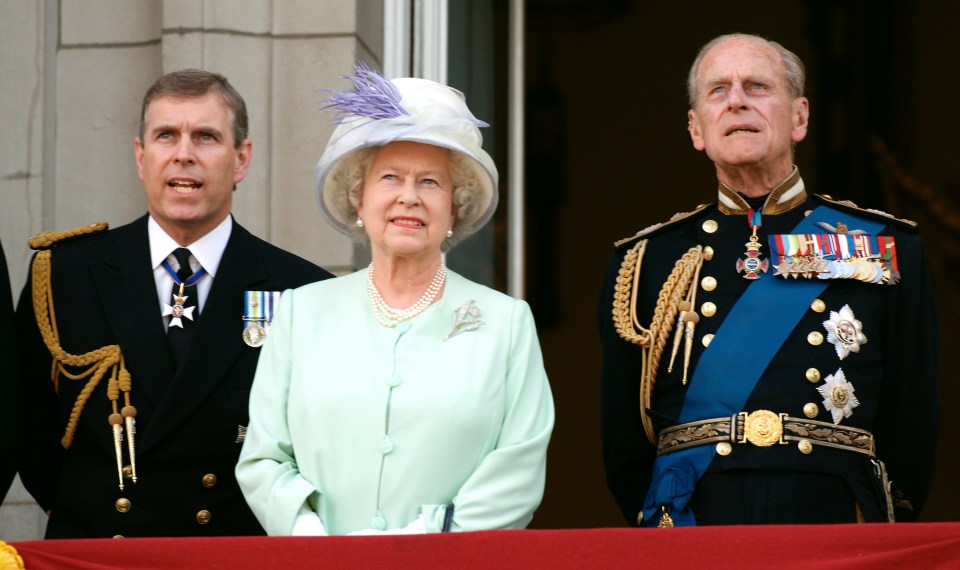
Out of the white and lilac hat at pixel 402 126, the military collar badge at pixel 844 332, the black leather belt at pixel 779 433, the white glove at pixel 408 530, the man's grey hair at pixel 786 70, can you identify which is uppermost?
the man's grey hair at pixel 786 70

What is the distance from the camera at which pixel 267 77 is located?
5688 mm

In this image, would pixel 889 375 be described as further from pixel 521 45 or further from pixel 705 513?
pixel 521 45

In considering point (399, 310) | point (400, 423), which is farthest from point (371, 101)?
point (400, 423)

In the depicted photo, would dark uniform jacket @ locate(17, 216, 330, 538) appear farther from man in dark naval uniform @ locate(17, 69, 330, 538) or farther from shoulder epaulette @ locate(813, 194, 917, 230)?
shoulder epaulette @ locate(813, 194, 917, 230)

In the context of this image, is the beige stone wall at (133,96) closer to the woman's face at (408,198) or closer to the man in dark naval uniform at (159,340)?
the man in dark naval uniform at (159,340)

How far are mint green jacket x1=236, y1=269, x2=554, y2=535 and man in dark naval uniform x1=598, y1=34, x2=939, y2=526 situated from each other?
1.67 ft

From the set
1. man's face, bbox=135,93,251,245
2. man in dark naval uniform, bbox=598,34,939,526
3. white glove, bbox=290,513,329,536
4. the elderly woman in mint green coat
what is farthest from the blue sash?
man's face, bbox=135,93,251,245

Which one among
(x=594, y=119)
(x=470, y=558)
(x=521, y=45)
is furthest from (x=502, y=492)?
(x=594, y=119)

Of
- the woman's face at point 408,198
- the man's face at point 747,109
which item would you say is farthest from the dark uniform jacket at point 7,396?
the man's face at point 747,109

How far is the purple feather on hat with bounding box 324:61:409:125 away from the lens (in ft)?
12.9

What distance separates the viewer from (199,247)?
4516 millimetres

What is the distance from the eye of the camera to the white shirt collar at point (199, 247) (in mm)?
4496

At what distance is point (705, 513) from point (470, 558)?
2.87 feet

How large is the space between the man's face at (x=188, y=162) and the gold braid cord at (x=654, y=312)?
104 cm
